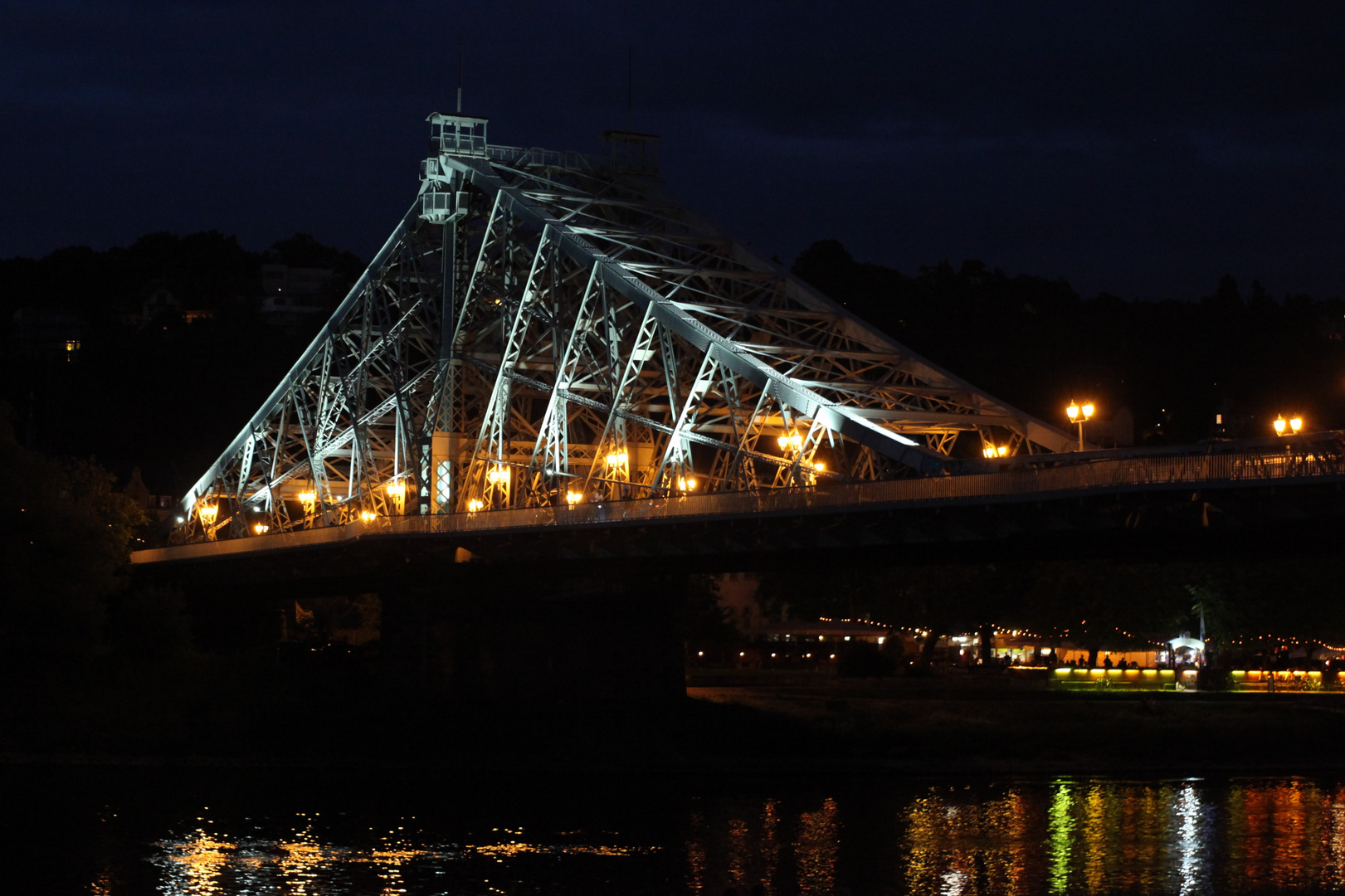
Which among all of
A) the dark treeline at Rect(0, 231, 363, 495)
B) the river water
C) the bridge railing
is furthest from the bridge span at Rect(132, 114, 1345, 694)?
the dark treeline at Rect(0, 231, 363, 495)

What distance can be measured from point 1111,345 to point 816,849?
104515 mm

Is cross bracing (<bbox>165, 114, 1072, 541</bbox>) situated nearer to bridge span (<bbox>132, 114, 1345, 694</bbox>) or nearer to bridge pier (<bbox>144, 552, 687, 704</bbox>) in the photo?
bridge span (<bbox>132, 114, 1345, 694</bbox>)

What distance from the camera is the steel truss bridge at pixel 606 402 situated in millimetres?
55781

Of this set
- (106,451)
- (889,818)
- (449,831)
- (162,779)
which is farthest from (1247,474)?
(106,451)

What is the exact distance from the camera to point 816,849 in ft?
161

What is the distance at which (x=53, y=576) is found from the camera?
70938 millimetres

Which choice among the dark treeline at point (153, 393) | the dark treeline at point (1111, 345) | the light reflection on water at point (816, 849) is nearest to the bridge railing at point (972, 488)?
the light reflection on water at point (816, 849)

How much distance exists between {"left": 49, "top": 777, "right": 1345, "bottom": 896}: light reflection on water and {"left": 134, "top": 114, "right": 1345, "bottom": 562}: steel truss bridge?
9377 millimetres

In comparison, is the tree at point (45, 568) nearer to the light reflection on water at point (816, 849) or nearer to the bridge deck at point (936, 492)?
the bridge deck at point (936, 492)

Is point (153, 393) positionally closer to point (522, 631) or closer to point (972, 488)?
point (522, 631)

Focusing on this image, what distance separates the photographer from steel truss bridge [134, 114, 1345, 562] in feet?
183

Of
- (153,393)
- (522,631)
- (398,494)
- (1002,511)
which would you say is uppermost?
(153,393)

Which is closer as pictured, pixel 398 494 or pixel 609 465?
pixel 609 465

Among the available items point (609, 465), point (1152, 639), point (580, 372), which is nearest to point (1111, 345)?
point (1152, 639)
